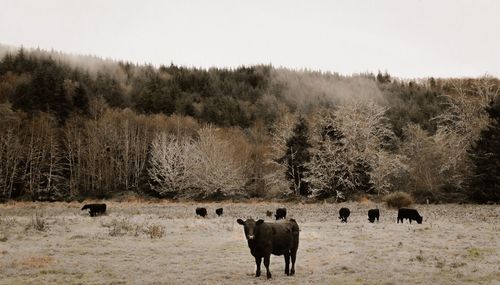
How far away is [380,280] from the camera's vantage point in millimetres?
12492

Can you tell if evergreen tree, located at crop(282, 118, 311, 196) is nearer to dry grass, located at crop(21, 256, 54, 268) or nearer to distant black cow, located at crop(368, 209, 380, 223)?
distant black cow, located at crop(368, 209, 380, 223)

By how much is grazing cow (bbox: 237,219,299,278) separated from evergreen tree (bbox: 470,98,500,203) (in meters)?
37.0

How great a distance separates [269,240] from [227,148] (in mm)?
60059

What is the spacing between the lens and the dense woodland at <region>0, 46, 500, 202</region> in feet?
165

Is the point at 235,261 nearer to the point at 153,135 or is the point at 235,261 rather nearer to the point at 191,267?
the point at 191,267

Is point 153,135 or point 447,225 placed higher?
point 153,135

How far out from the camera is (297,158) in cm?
5744

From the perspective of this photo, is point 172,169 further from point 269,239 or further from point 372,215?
point 269,239

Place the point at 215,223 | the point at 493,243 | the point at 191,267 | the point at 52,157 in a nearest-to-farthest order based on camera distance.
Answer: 1. the point at 191,267
2. the point at 493,243
3. the point at 215,223
4. the point at 52,157

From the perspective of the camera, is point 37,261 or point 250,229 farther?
point 37,261

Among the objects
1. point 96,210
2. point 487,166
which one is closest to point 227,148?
point 96,210

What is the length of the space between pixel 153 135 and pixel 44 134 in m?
18.6

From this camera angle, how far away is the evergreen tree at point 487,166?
43.8 metres

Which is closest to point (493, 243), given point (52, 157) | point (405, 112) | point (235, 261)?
point (235, 261)
